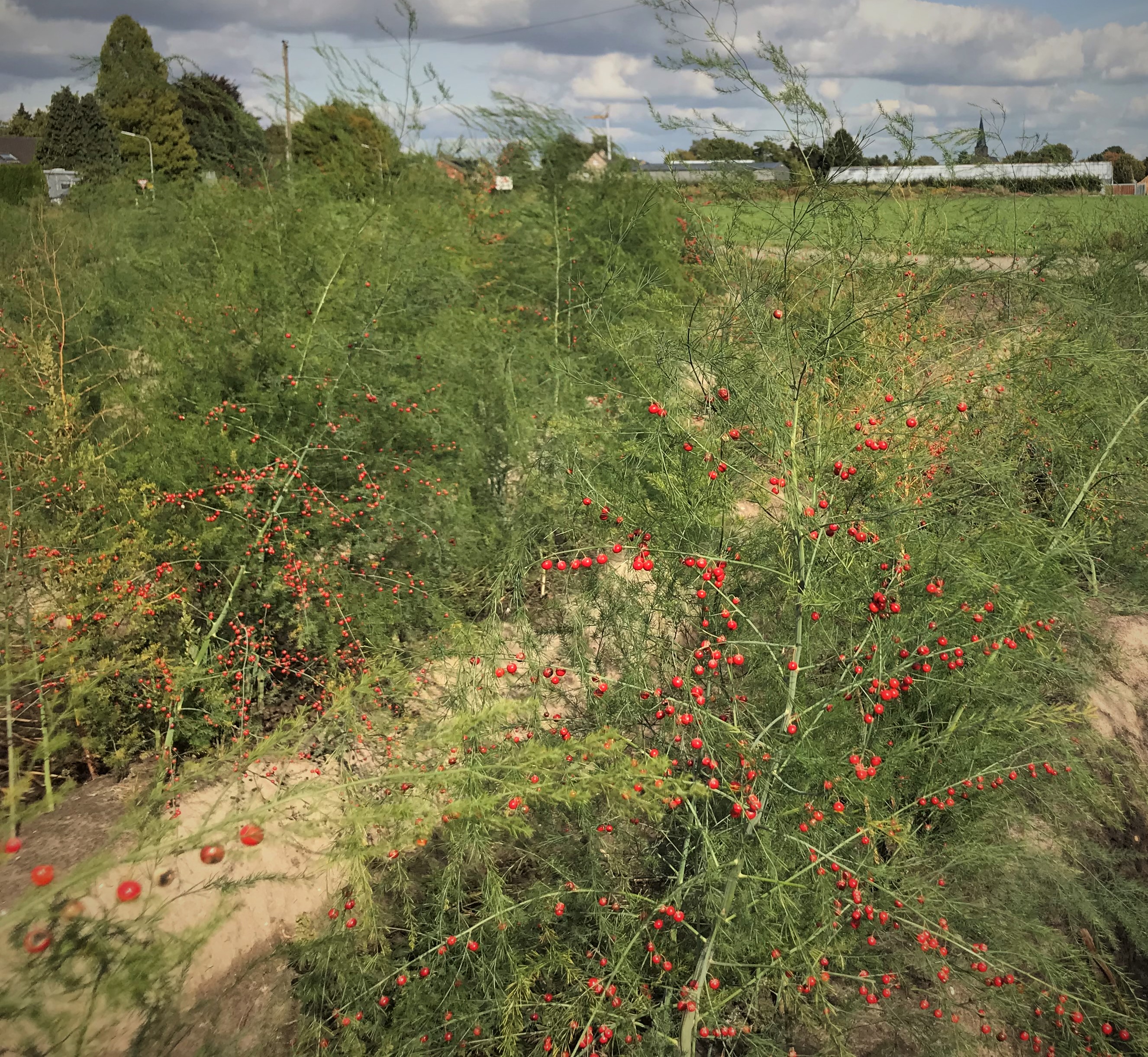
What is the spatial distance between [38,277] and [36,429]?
6.80ft

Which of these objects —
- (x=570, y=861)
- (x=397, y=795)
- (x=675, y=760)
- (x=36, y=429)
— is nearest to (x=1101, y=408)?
(x=675, y=760)

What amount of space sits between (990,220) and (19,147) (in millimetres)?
41243

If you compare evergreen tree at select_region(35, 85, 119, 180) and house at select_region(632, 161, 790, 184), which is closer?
house at select_region(632, 161, 790, 184)

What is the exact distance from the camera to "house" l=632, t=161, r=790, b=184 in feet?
10.2

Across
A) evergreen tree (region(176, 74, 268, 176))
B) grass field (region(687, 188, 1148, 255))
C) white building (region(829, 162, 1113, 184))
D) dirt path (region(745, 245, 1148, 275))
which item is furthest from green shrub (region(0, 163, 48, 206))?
white building (region(829, 162, 1113, 184))

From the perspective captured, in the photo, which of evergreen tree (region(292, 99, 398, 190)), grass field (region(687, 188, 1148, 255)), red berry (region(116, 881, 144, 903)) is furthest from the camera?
evergreen tree (region(292, 99, 398, 190))

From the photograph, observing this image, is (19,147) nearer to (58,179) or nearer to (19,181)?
(58,179)

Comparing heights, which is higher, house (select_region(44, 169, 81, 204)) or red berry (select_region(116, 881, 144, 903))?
red berry (select_region(116, 881, 144, 903))

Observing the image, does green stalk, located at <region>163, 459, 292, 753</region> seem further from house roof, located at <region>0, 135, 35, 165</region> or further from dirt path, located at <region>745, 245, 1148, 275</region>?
house roof, located at <region>0, 135, 35, 165</region>

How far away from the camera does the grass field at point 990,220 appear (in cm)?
429

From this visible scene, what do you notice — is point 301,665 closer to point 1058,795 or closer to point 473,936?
point 473,936

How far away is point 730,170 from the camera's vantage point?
10.8ft

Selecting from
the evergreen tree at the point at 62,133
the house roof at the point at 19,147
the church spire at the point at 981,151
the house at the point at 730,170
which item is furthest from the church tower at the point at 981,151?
the house roof at the point at 19,147

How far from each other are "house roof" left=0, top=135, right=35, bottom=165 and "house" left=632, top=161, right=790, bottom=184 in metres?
38.4
